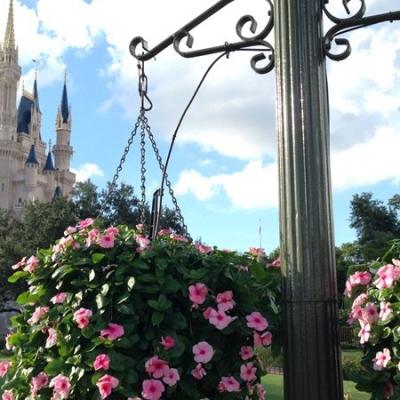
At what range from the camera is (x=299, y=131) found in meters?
2.51

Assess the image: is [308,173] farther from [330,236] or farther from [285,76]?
[285,76]

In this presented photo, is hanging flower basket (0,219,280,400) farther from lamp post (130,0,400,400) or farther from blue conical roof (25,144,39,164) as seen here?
blue conical roof (25,144,39,164)

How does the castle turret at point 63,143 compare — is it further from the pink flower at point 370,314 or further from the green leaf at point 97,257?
the pink flower at point 370,314

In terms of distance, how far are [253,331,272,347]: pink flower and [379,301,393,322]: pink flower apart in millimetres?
466

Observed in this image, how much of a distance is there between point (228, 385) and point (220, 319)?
26 cm

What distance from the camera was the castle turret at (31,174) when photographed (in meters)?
69.2

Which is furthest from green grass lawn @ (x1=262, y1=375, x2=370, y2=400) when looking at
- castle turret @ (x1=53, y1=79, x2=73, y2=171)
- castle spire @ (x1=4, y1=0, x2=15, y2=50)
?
castle spire @ (x1=4, y1=0, x2=15, y2=50)

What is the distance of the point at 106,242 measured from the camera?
8.65 ft

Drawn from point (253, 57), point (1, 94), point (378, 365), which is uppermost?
point (1, 94)

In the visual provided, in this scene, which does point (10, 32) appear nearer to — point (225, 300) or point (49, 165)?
point (49, 165)

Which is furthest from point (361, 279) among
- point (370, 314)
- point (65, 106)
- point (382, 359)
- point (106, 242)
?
point (65, 106)

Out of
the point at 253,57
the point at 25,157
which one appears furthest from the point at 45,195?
the point at 253,57

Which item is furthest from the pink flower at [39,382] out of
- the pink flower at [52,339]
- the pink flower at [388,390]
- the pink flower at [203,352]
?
the pink flower at [388,390]

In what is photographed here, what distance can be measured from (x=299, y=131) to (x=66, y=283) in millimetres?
1225
